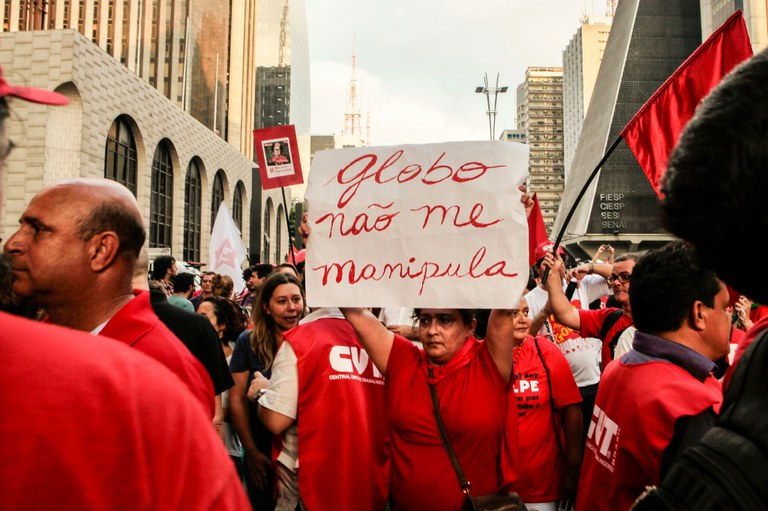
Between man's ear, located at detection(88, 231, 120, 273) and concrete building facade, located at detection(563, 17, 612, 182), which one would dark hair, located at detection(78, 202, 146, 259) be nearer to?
man's ear, located at detection(88, 231, 120, 273)

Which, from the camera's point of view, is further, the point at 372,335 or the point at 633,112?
the point at 633,112

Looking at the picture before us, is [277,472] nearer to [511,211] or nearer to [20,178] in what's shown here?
[511,211]

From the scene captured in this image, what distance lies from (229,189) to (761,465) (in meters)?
43.5

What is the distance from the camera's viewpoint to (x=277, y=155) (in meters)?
7.32

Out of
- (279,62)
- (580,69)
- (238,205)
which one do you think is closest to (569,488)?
(238,205)

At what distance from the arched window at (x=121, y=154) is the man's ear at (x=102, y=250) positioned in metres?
25.7

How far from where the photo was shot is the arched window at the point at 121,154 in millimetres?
26172

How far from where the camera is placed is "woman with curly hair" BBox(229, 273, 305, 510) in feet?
12.4

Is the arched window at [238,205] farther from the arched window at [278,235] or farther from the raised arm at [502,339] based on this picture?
the raised arm at [502,339]

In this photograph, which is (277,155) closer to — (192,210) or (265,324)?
(265,324)

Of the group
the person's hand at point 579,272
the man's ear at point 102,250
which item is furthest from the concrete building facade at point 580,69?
the man's ear at point 102,250

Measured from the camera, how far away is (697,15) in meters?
49.2

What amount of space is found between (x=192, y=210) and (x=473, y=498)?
36.8 metres

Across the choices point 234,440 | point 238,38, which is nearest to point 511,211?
point 234,440
